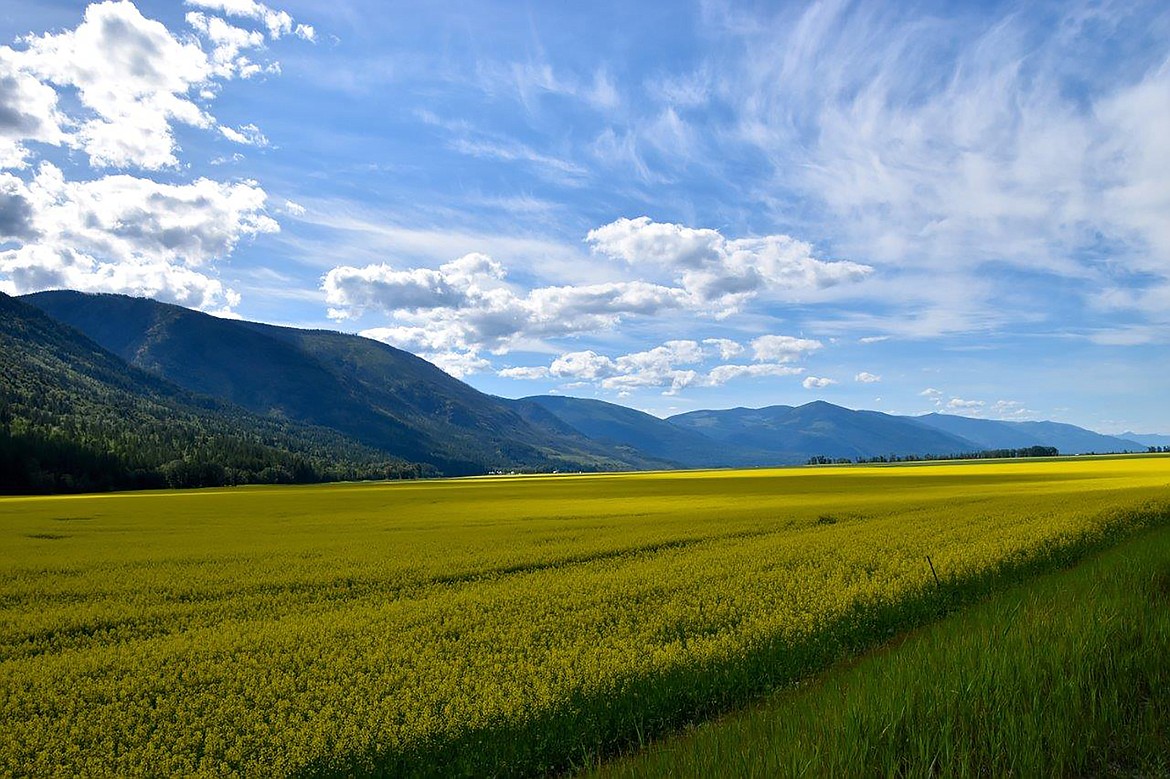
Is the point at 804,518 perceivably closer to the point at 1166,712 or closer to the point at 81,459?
the point at 1166,712

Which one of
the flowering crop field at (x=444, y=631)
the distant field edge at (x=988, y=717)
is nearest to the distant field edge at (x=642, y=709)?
the flowering crop field at (x=444, y=631)

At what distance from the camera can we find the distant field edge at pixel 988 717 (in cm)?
511

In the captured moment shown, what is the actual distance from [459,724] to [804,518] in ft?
96.9

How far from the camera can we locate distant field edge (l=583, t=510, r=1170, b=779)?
5109 millimetres

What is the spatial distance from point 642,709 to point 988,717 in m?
5.38

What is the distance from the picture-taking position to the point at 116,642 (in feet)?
48.2

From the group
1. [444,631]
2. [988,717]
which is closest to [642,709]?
[988,717]

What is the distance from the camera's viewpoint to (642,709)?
983 cm

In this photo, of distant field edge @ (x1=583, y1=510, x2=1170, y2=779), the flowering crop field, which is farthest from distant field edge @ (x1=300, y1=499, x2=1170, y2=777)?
distant field edge @ (x1=583, y1=510, x2=1170, y2=779)

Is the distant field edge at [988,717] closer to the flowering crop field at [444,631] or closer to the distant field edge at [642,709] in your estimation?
the distant field edge at [642,709]

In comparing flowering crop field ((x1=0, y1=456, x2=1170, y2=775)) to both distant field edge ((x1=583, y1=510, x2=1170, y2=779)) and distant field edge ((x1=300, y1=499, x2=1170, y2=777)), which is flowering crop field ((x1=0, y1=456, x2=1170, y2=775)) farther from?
distant field edge ((x1=583, y1=510, x2=1170, y2=779))

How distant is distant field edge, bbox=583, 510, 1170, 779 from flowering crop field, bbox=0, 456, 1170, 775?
1.88 m

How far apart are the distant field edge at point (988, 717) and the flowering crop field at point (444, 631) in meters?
1.88

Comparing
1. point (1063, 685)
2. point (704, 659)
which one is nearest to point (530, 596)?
point (704, 659)
